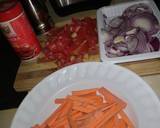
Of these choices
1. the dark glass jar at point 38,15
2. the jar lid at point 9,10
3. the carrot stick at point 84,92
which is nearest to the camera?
the carrot stick at point 84,92

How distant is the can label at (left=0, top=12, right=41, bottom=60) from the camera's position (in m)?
0.98

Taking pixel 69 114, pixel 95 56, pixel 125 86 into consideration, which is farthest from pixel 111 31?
pixel 69 114

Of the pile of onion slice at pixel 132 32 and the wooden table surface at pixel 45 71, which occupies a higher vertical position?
the pile of onion slice at pixel 132 32

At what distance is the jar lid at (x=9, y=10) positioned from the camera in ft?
3.07

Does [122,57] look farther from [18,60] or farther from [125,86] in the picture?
[18,60]

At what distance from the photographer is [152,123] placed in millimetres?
697

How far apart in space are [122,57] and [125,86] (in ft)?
0.43

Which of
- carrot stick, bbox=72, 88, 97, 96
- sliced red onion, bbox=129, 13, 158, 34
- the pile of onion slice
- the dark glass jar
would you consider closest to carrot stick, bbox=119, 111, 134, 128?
carrot stick, bbox=72, 88, 97, 96

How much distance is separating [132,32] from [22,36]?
0.40m

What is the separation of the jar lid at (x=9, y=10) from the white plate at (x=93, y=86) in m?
0.26

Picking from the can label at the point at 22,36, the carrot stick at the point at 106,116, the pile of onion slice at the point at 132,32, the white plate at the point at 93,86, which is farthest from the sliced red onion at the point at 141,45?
the can label at the point at 22,36

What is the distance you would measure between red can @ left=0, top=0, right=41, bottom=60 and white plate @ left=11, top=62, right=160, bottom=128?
23 centimetres

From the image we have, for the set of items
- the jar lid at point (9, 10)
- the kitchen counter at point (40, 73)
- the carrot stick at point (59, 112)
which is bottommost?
the kitchen counter at point (40, 73)

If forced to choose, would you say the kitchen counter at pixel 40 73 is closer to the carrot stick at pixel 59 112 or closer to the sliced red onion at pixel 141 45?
the sliced red onion at pixel 141 45
